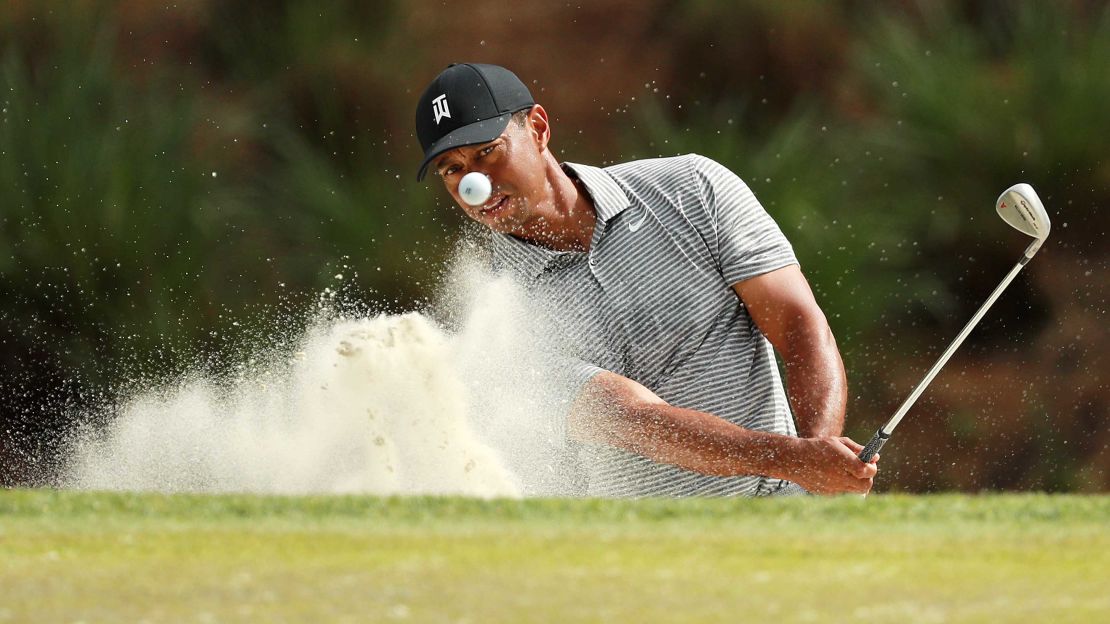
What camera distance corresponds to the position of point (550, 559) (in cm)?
128

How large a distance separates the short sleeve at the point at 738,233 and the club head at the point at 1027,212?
0.40m

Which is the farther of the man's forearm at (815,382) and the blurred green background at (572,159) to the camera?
the blurred green background at (572,159)

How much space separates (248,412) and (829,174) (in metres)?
2.41

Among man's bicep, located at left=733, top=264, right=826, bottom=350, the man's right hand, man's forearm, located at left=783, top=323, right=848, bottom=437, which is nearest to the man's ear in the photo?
man's bicep, located at left=733, top=264, right=826, bottom=350

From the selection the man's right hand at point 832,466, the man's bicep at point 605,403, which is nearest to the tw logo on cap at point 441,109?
the man's bicep at point 605,403

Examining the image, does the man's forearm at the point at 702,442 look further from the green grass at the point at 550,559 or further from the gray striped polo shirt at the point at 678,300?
the green grass at the point at 550,559

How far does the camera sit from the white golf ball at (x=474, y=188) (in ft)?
7.53

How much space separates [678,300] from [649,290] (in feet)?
0.16

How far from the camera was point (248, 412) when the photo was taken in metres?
2.93

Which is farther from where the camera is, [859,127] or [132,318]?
[859,127]

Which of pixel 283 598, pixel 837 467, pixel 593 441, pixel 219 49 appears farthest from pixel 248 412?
pixel 219 49

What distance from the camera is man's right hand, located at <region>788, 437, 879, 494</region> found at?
6.67ft

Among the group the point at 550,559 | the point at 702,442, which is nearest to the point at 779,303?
the point at 702,442

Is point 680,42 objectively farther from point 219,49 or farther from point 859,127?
point 219,49
